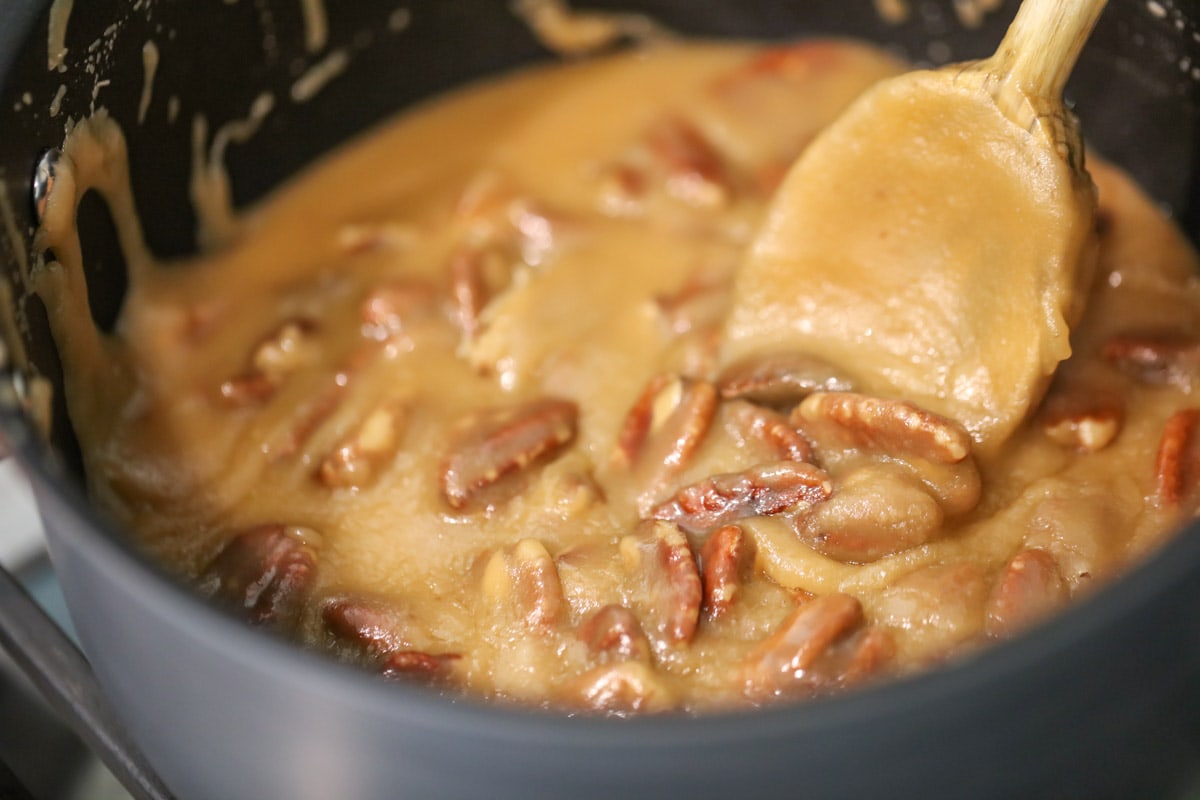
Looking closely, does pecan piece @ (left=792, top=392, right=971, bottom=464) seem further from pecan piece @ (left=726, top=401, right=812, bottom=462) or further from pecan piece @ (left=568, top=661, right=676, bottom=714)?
pecan piece @ (left=568, top=661, right=676, bottom=714)

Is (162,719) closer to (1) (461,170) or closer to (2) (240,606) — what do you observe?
(2) (240,606)

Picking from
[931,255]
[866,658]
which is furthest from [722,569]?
[931,255]

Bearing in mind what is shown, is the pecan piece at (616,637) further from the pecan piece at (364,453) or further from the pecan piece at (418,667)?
the pecan piece at (364,453)

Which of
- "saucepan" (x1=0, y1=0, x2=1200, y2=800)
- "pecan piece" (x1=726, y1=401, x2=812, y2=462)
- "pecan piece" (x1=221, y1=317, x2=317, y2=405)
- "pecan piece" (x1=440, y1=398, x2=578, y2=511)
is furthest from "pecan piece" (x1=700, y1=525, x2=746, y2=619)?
"pecan piece" (x1=221, y1=317, x2=317, y2=405)

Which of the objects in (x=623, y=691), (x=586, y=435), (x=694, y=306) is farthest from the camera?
(x=694, y=306)

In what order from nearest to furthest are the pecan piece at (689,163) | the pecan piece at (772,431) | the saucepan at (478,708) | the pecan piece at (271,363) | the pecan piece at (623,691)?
1. the saucepan at (478,708)
2. the pecan piece at (623,691)
3. the pecan piece at (772,431)
4. the pecan piece at (271,363)
5. the pecan piece at (689,163)

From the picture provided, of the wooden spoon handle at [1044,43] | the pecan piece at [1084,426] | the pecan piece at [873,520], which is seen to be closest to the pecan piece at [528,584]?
the pecan piece at [873,520]

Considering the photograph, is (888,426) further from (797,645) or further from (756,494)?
(797,645)
